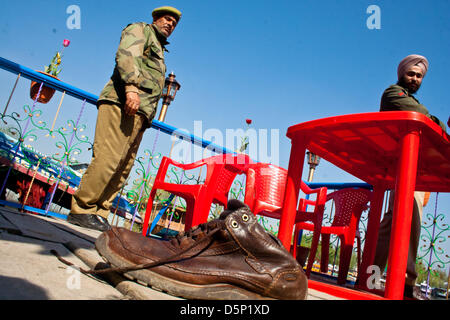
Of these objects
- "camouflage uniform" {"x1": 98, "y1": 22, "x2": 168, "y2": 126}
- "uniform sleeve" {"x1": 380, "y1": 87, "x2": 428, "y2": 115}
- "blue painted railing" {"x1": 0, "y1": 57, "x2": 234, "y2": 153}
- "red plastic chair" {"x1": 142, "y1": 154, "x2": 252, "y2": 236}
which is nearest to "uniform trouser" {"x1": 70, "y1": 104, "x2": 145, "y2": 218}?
"camouflage uniform" {"x1": 98, "y1": 22, "x2": 168, "y2": 126}

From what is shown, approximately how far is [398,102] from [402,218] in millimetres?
879

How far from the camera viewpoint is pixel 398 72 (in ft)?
7.07

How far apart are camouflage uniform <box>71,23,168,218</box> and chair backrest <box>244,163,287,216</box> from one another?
4.13ft

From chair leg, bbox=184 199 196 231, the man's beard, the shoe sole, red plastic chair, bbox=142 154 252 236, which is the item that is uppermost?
the man's beard

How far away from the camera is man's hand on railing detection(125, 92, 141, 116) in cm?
Answer: 220

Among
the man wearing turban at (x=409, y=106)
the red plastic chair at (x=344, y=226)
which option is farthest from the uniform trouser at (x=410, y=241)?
the red plastic chair at (x=344, y=226)

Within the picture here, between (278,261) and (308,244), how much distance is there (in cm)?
395

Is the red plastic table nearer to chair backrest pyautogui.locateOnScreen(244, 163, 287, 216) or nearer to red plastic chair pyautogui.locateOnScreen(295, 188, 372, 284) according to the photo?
red plastic chair pyautogui.locateOnScreen(295, 188, 372, 284)

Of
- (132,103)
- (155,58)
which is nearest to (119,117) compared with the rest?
(132,103)

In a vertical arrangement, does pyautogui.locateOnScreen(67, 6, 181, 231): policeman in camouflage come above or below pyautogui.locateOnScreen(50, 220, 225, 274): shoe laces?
above

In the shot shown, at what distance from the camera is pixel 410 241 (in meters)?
2.00

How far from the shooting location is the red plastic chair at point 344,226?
8.06 feet

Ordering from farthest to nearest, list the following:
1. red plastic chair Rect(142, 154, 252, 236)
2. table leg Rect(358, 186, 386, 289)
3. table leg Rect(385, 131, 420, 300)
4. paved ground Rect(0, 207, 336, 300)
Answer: red plastic chair Rect(142, 154, 252, 236), table leg Rect(358, 186, 386, 289), table leg Rect(385, 131, 420, 300), paved ground Rect(0, 207, 336, 300)
